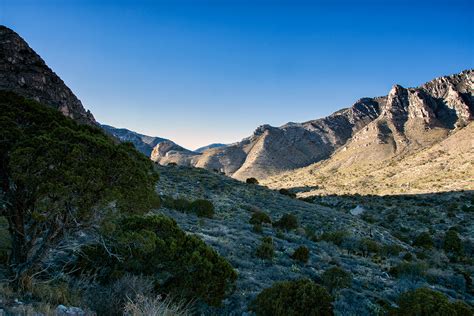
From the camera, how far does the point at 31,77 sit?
3769 centimetres

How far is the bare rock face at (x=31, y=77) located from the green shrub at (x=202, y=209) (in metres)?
26.7

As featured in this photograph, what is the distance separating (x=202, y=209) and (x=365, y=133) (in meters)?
97.5

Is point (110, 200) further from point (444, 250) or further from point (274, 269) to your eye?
point (444, 250)

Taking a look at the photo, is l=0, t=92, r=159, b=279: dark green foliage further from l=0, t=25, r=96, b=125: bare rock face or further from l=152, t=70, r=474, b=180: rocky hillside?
l=152, t=70, r=474, b=180: rocky hillside

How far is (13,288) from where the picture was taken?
561 centimetres

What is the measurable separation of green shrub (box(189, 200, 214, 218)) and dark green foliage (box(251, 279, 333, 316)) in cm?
1237

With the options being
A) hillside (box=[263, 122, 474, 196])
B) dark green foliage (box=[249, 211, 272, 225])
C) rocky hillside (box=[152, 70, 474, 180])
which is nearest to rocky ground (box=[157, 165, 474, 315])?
dark green foliage (box=[249, 211, 272, 225])

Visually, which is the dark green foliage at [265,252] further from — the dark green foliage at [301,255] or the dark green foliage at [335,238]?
the dark green foliage at [335,238]

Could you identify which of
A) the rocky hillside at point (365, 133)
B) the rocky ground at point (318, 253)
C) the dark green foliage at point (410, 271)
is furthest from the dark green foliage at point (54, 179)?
the rocky hillside at point (365, 133)

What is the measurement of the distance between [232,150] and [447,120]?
78913 mm

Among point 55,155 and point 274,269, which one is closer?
point 55,155

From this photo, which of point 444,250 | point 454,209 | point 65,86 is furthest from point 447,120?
point 65,86

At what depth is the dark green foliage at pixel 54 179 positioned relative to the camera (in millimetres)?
5168

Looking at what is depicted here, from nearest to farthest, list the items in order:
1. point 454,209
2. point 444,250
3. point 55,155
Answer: point 55,155, point 444,250, point 454,209
